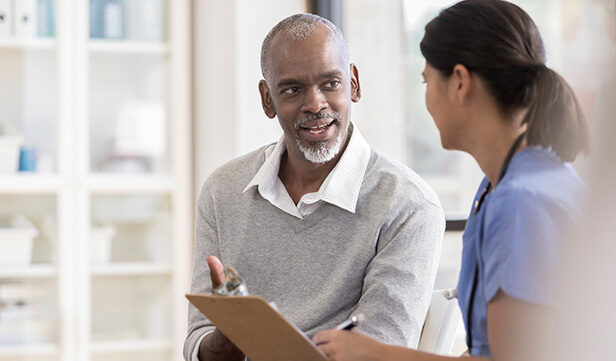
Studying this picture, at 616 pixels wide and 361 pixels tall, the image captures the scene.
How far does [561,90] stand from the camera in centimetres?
94

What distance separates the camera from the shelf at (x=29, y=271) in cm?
301

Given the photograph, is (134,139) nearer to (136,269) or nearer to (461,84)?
(136,269)

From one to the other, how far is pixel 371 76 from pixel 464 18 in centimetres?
193

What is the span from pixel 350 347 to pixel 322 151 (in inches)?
23.0

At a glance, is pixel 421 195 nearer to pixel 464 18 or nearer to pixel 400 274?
pixel 400 274

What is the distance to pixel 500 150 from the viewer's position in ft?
3.32

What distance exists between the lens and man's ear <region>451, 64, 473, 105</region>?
39.6 inches

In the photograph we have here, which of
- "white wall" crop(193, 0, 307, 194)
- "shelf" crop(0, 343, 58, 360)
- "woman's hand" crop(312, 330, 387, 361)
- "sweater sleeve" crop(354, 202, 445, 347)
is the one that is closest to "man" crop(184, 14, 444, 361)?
"sweater sleeve" crop(354, 202, 445, 347)

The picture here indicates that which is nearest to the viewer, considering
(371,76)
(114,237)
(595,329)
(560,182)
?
(595,329)

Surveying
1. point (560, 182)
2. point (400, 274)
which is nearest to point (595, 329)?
point (560, 182)

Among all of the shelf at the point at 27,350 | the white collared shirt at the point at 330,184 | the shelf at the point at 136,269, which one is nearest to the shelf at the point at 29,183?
the shelf at the point at 136,269

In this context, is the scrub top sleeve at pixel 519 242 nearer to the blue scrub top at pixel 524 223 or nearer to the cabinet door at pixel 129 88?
the blue scrub top at pixel 524 223

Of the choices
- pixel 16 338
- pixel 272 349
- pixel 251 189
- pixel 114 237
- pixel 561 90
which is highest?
pixel 561 90

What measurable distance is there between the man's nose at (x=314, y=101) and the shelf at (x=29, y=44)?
1964mm
